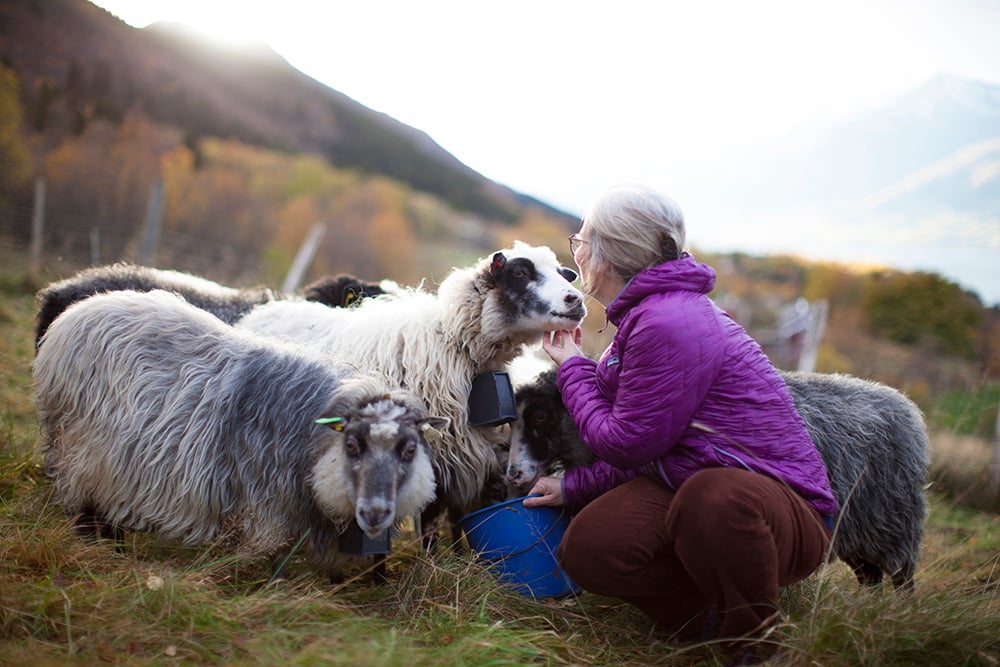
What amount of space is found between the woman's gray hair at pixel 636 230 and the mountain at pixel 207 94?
4953 mm

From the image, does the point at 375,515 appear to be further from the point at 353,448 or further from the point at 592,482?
the point at 592,482

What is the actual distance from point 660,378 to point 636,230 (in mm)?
719

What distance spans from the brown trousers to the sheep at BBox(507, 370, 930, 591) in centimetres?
78

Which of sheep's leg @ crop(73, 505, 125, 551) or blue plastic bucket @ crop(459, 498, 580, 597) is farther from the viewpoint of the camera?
sheep's leg @ crop(73, 505, 125, 551)

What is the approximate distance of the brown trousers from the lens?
276 centimetres

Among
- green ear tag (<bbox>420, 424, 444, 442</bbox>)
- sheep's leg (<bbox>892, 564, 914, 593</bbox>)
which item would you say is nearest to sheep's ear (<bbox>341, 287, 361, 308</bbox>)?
green ear tag (<bbox>420, 424, 444, 442</bbox>)

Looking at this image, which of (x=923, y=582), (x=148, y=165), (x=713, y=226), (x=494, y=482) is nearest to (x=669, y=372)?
(x=494, y=482)

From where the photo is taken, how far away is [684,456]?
9.98 ft

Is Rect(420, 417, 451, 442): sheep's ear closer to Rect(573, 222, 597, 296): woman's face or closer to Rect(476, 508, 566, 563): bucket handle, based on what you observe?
Rect(476, 508, 566, 563): bucket handle

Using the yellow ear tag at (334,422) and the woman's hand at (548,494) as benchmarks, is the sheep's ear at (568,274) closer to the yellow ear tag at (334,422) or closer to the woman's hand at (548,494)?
the woman's hand at (548,494)

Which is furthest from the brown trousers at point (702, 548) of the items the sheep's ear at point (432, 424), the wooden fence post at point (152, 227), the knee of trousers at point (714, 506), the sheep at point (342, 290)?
the wooden fence post at point (152, 227)

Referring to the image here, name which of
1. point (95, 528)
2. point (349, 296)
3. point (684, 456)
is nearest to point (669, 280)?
point (684, 456)

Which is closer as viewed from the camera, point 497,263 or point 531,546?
point 531,546

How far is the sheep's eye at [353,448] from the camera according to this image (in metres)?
3.24
